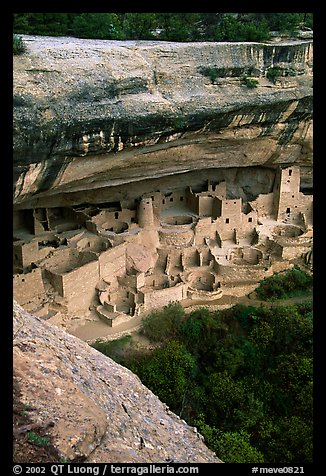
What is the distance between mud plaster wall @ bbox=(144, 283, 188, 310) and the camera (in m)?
13.1

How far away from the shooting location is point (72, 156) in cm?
1049

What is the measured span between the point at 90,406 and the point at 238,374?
703 centimetres

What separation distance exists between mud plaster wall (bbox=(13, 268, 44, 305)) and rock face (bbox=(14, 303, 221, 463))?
152 inches

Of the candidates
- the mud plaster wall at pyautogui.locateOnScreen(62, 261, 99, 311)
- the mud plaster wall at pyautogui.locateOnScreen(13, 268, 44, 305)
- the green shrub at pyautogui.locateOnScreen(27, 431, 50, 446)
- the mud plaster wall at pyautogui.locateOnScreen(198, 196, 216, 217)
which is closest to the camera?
the green shrub at pyautogui.locateOnScreen(27, 431, 50, 446)

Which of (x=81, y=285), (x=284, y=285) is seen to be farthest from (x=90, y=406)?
(x=284, y=285)

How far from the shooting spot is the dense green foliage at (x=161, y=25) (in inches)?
454

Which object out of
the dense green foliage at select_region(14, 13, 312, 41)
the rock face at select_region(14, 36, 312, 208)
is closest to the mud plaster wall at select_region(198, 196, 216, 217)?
the rock face at select_region(14, 36, 312, 208)

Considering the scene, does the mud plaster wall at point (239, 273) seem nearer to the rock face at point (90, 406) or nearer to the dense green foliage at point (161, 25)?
the dense green foliage at point (161, 25)

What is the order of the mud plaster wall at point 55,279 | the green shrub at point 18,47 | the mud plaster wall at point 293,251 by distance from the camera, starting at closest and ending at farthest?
the green shrub at point 18,47 → the mud plaster wall at point 55,279 → the mud plaster wall at point 293,251

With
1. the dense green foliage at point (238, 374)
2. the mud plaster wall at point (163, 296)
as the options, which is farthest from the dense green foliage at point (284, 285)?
the mud plaster wall at point (163, 296)

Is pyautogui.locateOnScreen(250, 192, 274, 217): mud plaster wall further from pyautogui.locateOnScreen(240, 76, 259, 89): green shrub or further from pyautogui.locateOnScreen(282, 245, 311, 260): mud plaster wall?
pyautogui.locateOnScreen(240, 76, 259, 89): green shrub

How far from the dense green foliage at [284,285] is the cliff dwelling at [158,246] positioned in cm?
22

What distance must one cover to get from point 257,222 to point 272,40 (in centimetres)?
496

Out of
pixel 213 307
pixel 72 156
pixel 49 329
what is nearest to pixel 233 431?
pixel 213 307
